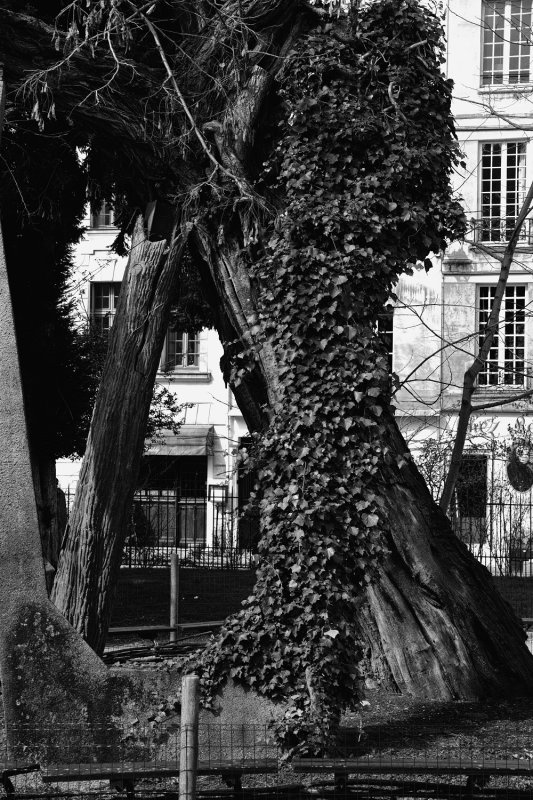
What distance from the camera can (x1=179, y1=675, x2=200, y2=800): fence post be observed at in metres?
5.40

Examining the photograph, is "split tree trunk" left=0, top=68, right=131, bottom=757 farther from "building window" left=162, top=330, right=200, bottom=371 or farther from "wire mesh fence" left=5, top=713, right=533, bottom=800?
"building window" left=162, top=330, right=200, bottom=371

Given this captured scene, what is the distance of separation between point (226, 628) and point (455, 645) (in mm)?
2660

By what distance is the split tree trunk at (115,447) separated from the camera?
9867 mm

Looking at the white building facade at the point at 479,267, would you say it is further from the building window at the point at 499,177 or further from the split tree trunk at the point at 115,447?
the split tree trunk at the point at 115,447

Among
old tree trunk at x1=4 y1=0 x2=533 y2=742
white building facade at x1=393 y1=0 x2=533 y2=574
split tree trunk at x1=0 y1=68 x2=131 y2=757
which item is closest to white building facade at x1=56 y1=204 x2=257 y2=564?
white building facade at x1=393 y1=0 x2=533 y2=574

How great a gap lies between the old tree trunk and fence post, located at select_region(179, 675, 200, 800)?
2.59 m

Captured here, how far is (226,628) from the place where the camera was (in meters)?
8.42

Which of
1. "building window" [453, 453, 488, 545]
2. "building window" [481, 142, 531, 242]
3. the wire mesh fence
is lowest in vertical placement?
the wire mesh fence

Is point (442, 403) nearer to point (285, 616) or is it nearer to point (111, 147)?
point (111, 147)

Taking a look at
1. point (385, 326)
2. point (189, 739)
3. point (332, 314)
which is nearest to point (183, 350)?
point (385, 326)

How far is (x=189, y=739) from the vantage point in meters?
5.44

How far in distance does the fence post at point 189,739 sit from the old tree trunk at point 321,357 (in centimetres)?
259

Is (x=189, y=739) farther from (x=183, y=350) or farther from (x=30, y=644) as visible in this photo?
(x=183, y=350)

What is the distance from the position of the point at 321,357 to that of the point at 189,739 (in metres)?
3.86
